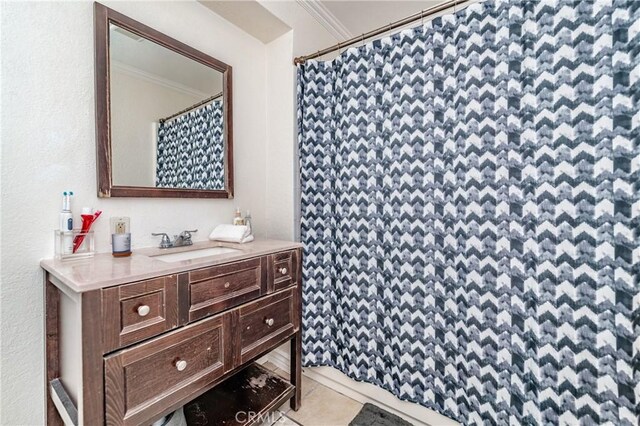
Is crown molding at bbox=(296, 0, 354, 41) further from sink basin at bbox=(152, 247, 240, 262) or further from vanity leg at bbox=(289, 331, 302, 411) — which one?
vanity leg at bbox=(289, 331, 302, 411)

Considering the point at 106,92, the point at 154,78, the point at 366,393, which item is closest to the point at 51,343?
the point at 106,92

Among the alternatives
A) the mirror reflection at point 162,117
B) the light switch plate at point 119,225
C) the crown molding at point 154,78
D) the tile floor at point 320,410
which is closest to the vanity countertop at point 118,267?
the light switch plate at point 119,225

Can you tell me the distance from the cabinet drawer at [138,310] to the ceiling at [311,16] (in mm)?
1563

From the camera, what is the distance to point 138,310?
87 centimetres

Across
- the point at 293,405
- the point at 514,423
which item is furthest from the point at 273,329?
the point at 514,423

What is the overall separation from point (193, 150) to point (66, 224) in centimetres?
68

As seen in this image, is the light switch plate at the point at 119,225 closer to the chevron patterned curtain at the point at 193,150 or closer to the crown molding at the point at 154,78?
the chevron patterned curtain at the point at 193,150

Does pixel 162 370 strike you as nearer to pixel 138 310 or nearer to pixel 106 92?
pixel 138 310

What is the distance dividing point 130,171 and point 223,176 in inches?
19.4

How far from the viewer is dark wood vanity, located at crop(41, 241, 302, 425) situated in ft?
2.60

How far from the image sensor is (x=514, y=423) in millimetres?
1158

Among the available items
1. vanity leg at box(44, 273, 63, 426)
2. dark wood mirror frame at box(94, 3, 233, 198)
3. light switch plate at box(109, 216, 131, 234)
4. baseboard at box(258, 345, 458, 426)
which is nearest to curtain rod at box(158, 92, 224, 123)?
dark wood mirror frame at box(94, 3, 233, 198)

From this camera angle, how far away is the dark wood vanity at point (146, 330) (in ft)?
2.60

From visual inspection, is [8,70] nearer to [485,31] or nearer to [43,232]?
[43,232]
